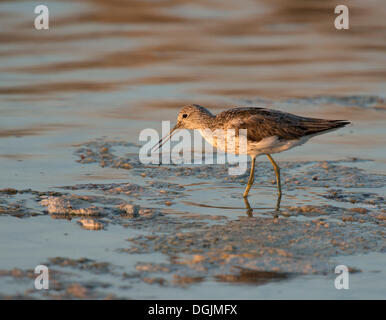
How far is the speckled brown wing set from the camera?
795 cm

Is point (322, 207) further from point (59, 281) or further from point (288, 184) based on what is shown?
point (59, 281)

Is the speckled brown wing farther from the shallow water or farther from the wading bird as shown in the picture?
the shallow water

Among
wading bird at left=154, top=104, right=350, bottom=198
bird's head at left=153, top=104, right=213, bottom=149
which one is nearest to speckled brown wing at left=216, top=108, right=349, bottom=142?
wading bird at left=154, top=104, right=350, bottom=198

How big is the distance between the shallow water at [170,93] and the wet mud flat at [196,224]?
0.04 metres

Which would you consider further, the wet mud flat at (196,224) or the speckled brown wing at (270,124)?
the speckled brown wing at (270,124)

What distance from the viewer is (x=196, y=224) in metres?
6.80

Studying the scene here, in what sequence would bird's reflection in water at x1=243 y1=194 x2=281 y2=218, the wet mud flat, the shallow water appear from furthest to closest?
1. bird's reflection in water at x1=243 y1=194 x2=281 y2=218
2. the shallow water
3. the wet mud flat

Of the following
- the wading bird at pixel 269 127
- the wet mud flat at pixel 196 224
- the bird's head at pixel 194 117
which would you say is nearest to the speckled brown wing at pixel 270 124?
the wading bird at pixel 269 127

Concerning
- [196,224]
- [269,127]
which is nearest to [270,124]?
[269,127]

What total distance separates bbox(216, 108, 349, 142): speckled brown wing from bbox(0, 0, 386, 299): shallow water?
65 centimetres

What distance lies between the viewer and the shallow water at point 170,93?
6160 millimetres

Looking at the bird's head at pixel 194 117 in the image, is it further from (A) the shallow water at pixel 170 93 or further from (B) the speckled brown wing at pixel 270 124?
(A) the shallow water at pixel 170 93

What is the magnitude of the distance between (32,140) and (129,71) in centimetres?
405

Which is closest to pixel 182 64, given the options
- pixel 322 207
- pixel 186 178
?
pixel 186 178
